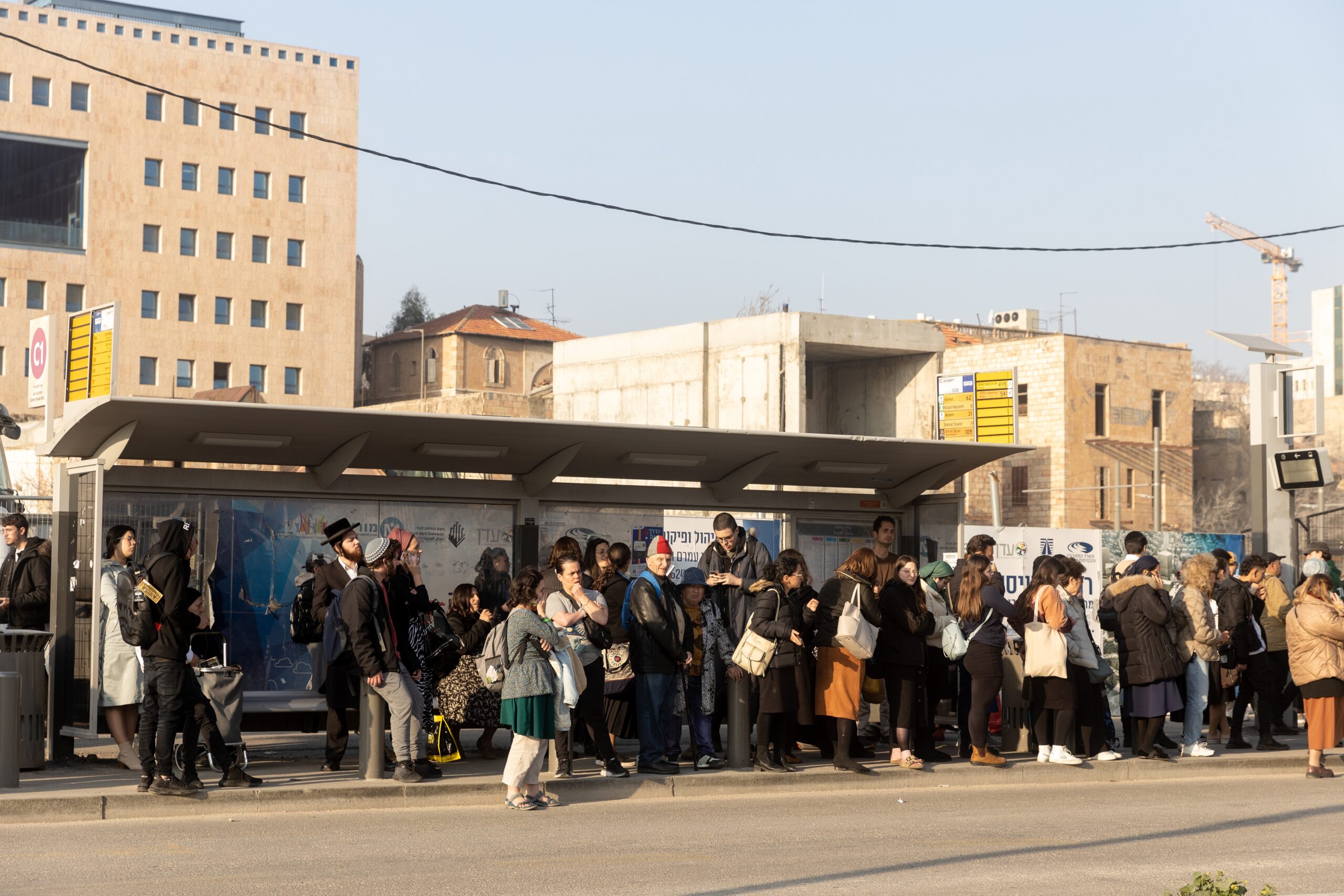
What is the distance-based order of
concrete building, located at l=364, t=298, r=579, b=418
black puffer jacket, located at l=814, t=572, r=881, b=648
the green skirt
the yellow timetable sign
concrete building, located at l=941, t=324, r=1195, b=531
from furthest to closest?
concrete building, located at l=364, t=298, r=579, b=418 < concrete building, located at l=941, t=324, r=1195, b=531 < the yellow timetable sign < black puffer jacket, located at l=814, t=572, r=881, b=648 < the green skirt

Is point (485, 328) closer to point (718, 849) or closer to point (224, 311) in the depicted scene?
point (224, 311)

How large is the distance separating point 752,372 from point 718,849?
3933cm

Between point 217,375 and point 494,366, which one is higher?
point 494,366

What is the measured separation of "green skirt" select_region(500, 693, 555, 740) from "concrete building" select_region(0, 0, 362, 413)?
7849 centimetres

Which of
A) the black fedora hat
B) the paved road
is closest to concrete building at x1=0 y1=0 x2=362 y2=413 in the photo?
the black fedora hat

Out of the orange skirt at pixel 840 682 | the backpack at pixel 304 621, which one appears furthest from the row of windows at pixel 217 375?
the orange skirt at pixel 840 682

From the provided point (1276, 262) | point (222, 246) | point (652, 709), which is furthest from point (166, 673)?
point (1276, 262)

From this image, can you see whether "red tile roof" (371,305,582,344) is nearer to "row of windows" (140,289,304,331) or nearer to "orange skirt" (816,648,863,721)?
"row of windows" (140,289,304,331)

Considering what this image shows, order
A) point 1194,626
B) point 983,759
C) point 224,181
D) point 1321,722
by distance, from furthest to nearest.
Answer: point 224,181 → point 1194,626 → point 1321,722 → point 983,759

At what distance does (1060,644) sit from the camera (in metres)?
13.3

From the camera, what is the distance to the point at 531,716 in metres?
10.9

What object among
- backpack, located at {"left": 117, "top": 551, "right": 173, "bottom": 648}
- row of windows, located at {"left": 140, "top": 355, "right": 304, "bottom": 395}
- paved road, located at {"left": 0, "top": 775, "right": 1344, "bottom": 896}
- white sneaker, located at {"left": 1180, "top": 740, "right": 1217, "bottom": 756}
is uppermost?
row of windows, located at {"left": 140, "top": 355, "right": 304, "bottom": 395}

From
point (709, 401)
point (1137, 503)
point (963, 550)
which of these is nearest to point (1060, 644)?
point (963, 550)

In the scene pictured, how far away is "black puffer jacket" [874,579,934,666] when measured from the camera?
12.9 m
